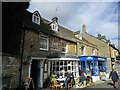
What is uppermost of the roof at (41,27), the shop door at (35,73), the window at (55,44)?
the roof at (41,27)

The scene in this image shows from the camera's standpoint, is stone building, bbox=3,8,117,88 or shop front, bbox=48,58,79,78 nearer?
stone building, bbox=3,8,117,88

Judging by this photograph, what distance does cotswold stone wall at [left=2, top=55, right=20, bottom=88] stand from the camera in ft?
23.9

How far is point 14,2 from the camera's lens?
304 inches

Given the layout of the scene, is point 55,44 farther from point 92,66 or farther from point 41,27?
point 92,66

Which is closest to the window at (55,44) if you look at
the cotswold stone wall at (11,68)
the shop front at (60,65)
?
the shop front at (60,65)

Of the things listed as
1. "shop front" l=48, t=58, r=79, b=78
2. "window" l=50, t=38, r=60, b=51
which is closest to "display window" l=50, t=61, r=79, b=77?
"shop front" l=48, t=58, r=79, b=78

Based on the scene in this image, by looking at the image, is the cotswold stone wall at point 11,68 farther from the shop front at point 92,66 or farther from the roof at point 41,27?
the shop front at point 92,66

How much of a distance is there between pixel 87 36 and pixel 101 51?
4530mm

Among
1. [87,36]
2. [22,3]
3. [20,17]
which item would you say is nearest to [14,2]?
[22,3]

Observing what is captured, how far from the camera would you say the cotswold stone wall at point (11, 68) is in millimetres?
7273

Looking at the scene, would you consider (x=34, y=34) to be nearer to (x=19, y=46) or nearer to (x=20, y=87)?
(x=19, y=46)

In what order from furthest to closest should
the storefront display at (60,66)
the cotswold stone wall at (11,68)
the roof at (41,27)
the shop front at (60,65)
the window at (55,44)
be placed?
the window at (55,44) → the storefront display at (60,66) → the shop front at (60,65) → the roof at (41,27) → the cotswold stone wall at (11,68)

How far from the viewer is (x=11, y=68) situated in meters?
7.94

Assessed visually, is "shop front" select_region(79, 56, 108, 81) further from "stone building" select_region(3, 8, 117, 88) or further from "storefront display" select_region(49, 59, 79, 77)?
"storefront display" select_region(49, 59, 79, 77)
